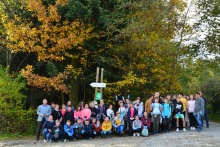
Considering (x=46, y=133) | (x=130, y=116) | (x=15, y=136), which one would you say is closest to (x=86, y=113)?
(x=46, y=133)

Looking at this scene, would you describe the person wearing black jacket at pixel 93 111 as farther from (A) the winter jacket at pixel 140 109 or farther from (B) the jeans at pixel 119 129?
(A) the winter jacket at pixel 140 109

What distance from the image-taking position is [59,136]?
12898 millimetres

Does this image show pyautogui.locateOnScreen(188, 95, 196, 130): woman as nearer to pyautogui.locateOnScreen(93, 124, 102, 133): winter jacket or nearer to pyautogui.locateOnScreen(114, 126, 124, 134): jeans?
pyautogui.locateOnScreen(114, 126, 124, 134): jeans

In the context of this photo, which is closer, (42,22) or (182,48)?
(42,22)

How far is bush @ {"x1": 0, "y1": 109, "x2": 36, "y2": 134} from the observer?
51.0 feet

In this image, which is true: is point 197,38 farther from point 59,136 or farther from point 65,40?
point 59,136

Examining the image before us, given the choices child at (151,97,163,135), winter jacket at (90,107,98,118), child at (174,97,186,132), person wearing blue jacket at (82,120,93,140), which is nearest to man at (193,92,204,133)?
child at (174,97,186,132)

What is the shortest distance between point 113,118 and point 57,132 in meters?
2.79

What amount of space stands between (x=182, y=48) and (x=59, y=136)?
11.6 metres

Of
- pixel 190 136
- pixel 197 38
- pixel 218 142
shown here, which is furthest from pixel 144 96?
pixel 218 142

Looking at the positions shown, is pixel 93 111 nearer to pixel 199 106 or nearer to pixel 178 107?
pixel 178 107

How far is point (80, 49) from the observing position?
55.5 ft

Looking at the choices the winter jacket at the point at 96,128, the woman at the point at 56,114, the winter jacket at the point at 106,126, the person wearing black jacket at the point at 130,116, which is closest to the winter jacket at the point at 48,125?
the woman at the point at 56,114

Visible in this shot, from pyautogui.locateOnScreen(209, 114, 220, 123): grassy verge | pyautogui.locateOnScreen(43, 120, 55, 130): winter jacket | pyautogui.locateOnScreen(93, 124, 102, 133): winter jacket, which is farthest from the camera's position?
pyautogui.locateOnScreen(209, 114, 220, 123): grassy verge
